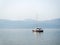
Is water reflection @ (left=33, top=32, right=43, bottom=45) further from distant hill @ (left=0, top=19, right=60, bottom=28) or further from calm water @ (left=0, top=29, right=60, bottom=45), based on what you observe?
distant hill @ (left=0, top=19, right=60, bottom=28)

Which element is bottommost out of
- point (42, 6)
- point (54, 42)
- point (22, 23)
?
point (54, 42)

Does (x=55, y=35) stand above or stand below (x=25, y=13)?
below

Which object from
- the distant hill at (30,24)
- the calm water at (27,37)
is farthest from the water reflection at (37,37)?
the distant hill at (30,24)

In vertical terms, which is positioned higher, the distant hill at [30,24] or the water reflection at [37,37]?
the distant hill at [30,24]

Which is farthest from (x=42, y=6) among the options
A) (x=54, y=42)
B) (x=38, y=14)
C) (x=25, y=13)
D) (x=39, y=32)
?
(x=54, y=42)

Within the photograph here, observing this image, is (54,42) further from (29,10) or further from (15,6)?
(15,6)

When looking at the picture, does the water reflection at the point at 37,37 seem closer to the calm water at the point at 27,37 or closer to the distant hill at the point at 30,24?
the calm water at the point at 27,37

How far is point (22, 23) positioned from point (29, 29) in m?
0.17

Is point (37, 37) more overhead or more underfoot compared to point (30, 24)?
more underfoot

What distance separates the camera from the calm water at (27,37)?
2.35 m

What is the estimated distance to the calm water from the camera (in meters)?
2.35

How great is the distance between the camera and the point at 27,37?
7.88 ft

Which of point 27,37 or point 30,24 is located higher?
point 30,24

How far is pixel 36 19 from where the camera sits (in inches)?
94.1
